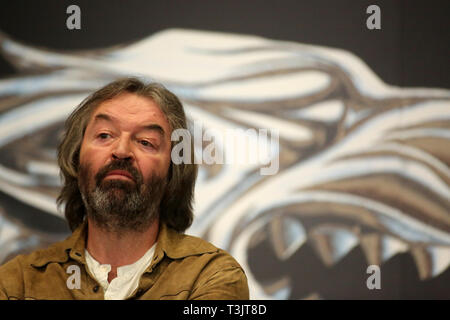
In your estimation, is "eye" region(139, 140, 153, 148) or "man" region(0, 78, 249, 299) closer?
"man" region(0, 78, 249, 299)

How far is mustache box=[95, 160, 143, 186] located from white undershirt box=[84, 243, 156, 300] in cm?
29

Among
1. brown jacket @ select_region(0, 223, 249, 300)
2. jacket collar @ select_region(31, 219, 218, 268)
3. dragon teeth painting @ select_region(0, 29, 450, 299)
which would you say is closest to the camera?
brown jacket @ select_region(0, 223, 249, 300)

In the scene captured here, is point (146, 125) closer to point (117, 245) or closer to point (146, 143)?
point (146, 143)

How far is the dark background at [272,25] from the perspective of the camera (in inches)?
126

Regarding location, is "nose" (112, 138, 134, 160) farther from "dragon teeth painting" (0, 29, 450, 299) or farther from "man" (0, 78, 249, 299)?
"dragon teeth painting" (0, 29, 450, 299)

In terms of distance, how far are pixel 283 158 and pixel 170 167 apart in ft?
2.52

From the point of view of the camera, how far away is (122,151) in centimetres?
248

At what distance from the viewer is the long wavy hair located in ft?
8.63

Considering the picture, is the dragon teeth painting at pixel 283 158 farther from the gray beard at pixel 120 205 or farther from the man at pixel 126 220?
the gray beard at pixel 120 205

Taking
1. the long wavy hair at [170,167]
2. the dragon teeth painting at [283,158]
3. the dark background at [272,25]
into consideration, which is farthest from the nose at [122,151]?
the dark background at [272,25]

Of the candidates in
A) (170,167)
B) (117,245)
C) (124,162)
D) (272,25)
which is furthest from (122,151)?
(272,25)

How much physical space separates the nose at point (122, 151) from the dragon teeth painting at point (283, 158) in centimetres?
75

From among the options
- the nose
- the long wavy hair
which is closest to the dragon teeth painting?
the long wavy hair
